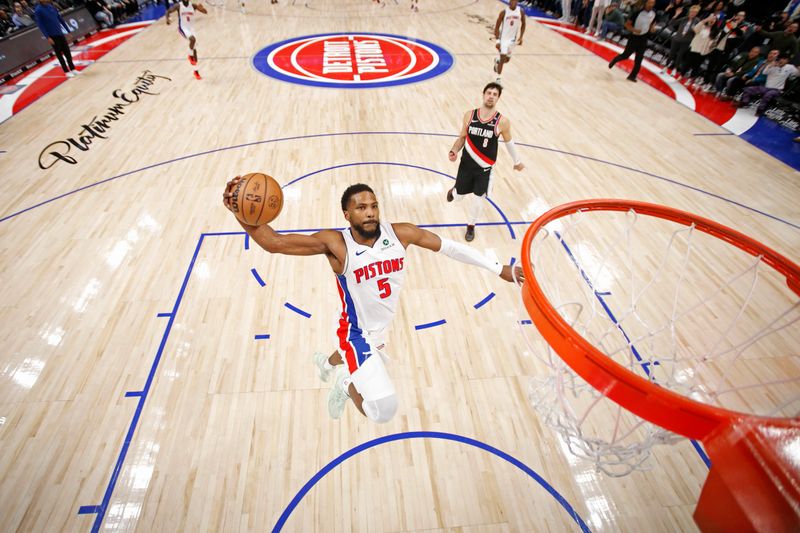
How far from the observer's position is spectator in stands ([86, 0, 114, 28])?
13.7 metres

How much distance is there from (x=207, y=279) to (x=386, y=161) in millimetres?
3716

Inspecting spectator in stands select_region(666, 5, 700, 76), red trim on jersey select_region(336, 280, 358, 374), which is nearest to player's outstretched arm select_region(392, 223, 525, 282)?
red trim on jersey select_region(336, 280, 358, 374)

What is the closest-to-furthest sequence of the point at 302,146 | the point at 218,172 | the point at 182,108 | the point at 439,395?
1. the point at 439,395
2. the point at 218,172
3. the point at 302,146
4. the point at 182,108

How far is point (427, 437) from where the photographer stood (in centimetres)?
332

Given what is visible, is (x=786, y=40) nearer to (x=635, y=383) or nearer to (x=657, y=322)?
(x=657, y=322)

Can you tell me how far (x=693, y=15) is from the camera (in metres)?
10.3

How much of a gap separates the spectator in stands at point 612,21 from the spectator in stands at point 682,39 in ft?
8.65

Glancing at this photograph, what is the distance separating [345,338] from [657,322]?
3520mm

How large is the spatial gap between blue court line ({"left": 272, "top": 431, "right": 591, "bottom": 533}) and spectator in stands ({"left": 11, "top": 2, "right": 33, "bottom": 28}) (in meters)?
15.1

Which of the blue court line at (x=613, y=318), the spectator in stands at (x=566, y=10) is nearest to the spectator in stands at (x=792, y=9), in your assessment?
the spectator in stands at (x=566, y=10)

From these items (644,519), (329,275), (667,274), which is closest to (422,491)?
(644,519)

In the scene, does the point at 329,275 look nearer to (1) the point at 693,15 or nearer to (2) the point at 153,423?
(2) the point at 153,423

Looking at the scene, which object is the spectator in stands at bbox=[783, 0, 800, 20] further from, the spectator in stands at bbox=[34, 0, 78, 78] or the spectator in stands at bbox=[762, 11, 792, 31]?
the spectator in stands at bbox=[34, 0, 78, 78]

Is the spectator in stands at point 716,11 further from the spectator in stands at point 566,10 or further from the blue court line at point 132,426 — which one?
the blue court line at point 132,426
